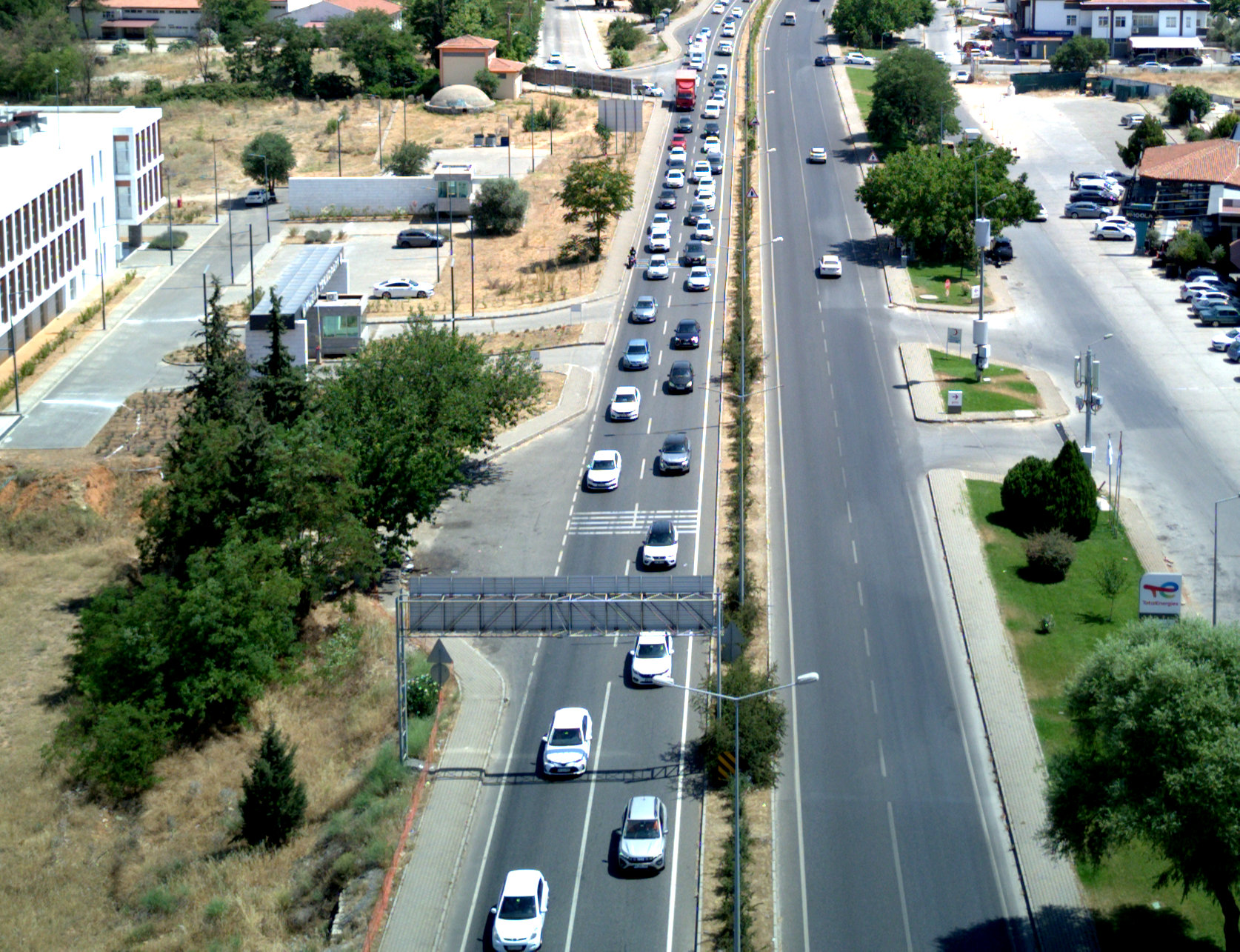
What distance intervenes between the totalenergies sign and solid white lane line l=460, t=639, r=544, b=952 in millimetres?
19343

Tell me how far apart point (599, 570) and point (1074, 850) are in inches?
913

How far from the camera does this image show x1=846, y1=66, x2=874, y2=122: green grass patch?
12650 cm

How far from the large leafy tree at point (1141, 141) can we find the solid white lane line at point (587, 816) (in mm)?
76895

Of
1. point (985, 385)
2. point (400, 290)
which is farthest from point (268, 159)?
point (985, 385)

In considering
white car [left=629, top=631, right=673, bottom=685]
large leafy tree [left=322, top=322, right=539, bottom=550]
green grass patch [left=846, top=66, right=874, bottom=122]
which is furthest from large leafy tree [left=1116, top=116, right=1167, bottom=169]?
white car [left=629, top=631, right=673, bottom=685]

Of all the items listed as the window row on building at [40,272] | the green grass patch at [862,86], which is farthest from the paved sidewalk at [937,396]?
the green grass patch at [862,86]

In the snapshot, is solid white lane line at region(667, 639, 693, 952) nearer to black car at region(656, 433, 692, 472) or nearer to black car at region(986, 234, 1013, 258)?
black car at region(656, 433, 692, 472)

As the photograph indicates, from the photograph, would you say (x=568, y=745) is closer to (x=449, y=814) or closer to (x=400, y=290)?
(x=449, y=814)

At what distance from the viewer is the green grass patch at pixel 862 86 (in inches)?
4980

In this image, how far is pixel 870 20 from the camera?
5842 inches

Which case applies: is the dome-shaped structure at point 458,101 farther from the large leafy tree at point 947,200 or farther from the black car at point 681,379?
the black car at point 681,379

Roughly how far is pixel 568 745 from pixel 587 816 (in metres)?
2.59

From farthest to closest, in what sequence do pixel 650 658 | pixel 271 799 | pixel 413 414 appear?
pixel 413 414 → pixel 650 658 → pixel 271 799

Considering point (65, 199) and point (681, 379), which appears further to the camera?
point (65, 199)
